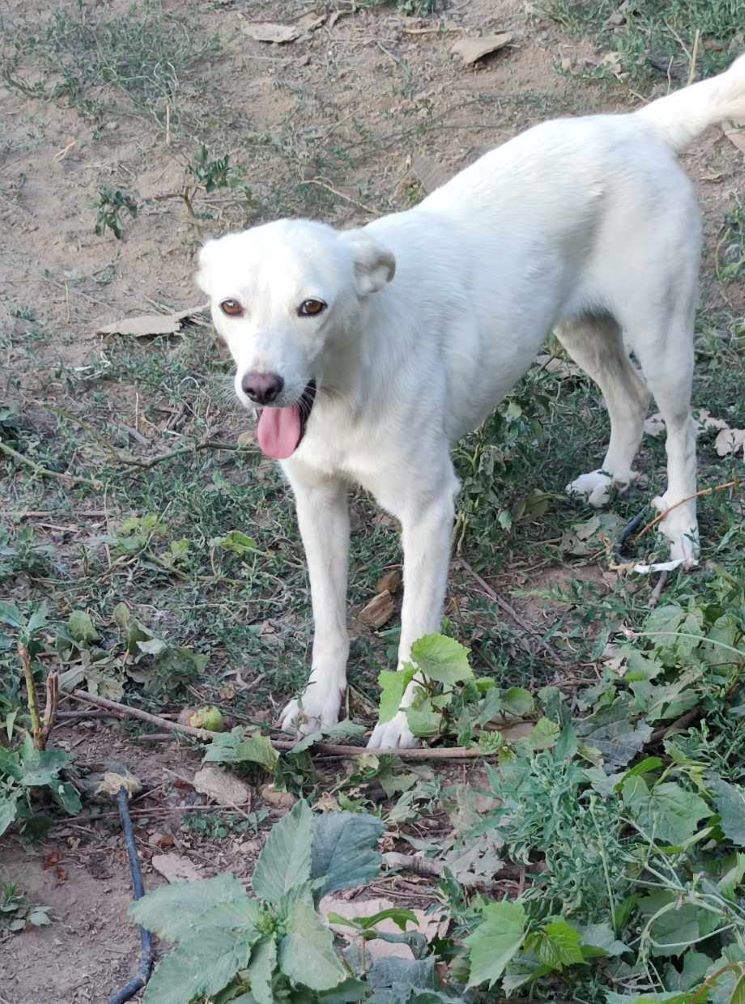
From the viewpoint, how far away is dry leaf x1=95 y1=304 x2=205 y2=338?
6.27 m

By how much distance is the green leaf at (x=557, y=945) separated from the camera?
8.55 feet

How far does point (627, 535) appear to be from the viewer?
4.92m

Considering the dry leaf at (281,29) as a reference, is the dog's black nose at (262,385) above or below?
above

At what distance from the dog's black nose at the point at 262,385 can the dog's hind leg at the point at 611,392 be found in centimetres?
207

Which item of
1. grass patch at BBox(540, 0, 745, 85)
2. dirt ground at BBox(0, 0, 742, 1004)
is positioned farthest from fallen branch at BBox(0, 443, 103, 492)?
grass patch at BBox(540, 0, 745, 85)

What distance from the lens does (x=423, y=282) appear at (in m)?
4.09

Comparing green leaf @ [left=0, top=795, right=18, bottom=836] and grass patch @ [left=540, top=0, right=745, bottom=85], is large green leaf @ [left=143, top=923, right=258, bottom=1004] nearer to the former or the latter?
green leaf @ [left=0, top=795, right=18, bottom=836]

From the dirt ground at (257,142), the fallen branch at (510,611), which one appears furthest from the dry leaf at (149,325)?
the fallen branch at (510,611)

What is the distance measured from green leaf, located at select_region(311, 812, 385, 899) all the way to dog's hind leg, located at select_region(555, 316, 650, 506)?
2.73 meters

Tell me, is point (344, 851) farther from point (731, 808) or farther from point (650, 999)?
point (731, 808)

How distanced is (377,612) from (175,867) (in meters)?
1.42

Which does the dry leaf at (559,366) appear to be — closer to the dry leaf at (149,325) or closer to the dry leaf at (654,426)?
the dry leaf at (654,426)

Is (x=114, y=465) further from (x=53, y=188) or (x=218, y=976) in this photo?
(x=218, y=976)

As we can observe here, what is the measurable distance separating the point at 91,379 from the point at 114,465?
80cm
